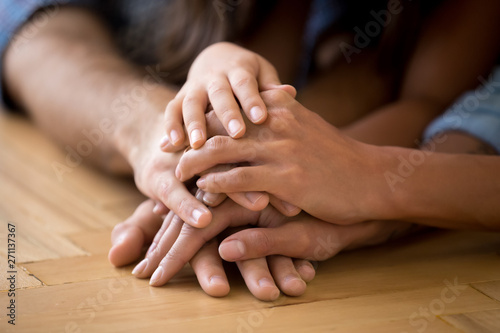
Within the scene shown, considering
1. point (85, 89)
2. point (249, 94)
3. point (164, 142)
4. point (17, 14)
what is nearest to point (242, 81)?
point (249, 94)

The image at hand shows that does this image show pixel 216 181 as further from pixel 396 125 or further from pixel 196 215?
pixel 396 125

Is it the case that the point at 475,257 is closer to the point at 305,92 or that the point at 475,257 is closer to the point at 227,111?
the point at 227,111

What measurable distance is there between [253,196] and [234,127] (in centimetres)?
9

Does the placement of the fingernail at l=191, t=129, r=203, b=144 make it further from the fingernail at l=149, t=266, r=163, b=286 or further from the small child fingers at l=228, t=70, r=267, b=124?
the fingernail at l=149, t=266, r=163, b=286

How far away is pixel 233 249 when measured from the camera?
732 millimetres

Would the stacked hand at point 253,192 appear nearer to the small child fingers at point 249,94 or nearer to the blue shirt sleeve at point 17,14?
the small child fingers at point 249,94

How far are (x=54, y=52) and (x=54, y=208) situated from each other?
463mm

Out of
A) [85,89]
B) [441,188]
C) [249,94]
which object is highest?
[249,94]

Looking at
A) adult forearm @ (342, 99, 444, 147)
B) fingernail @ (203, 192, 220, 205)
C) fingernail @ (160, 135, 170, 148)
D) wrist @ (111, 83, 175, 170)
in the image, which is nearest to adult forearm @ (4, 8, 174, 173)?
wrist @ (111, 83, 175, 170)

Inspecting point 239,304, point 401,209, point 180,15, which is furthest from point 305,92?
point 239,304

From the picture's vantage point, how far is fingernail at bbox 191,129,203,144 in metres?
0.74

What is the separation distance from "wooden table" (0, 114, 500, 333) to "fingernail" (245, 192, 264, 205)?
0.37 feet

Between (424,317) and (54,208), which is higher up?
(424,317)

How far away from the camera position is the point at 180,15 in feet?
4.24
